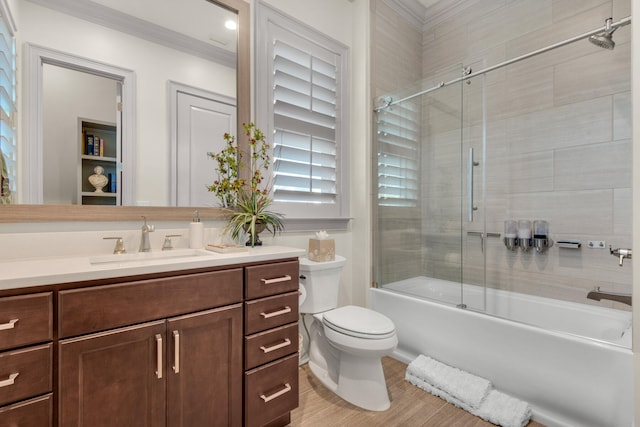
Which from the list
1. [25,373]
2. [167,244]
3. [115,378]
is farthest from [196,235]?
[25,373]

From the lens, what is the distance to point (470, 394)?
1670mm

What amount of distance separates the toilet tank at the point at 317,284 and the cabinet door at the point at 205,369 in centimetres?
65

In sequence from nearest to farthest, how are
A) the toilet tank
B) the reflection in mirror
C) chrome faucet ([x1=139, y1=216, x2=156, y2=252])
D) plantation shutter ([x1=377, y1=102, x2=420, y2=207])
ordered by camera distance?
the reflection in mirror, chrome faucet ([x1=139, y1=216, x2=156, y2=252]), the toilet tank, plantation shutter ([x1=377, y1=102, x2=420, y2=207])

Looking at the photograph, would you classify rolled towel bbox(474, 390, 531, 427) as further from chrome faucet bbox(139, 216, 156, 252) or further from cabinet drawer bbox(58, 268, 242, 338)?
chrome faucet bbox(139, 216, 156, 252)

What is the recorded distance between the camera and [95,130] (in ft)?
4.67

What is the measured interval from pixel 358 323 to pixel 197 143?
1.35 meters

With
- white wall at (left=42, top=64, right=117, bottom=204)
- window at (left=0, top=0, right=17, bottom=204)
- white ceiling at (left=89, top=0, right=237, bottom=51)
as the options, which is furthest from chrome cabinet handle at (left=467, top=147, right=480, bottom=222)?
window at (left=0, top=0, right=17, bottom=204)

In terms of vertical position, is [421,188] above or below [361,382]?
above

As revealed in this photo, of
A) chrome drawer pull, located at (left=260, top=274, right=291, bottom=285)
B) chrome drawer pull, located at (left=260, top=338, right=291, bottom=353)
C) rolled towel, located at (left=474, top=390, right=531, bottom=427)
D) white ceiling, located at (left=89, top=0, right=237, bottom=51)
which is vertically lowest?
rolled towel, located at (left=474, top=390, right=531, bottom=427)

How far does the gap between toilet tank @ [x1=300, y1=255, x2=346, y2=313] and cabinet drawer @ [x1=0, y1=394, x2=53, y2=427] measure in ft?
4.02

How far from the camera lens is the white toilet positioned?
165 centimetres

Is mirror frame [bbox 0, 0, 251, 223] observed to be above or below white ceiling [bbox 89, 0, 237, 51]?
below

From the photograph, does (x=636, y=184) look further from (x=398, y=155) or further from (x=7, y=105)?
(x=7, y=105)

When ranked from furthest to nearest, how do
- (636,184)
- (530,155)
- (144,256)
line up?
(530,155) → (144,256) → (636,184)
